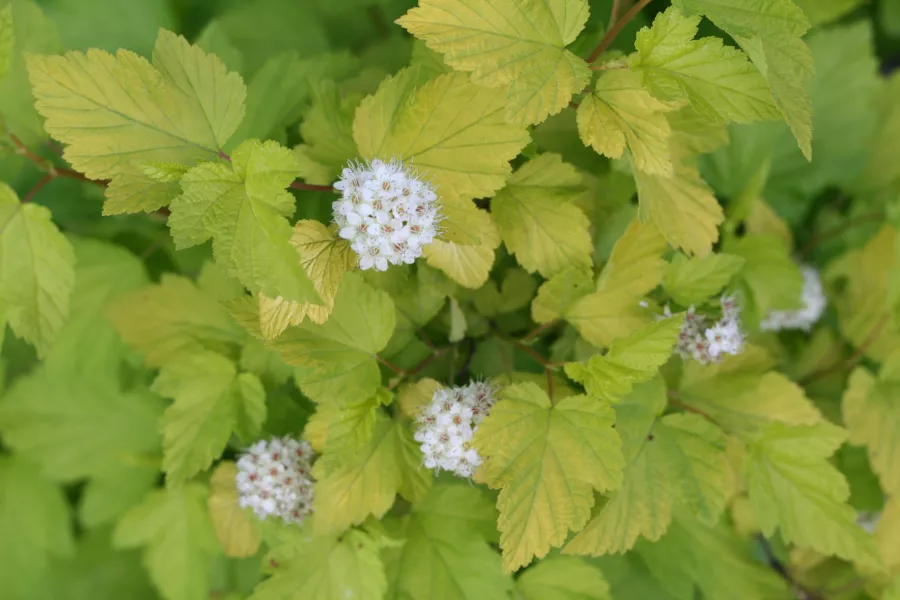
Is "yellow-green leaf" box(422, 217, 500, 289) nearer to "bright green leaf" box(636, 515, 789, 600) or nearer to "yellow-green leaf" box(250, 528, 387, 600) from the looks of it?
"yellow-green leaf" box(250, 528, 387, 600)

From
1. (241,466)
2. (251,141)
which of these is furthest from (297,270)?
(241,466)

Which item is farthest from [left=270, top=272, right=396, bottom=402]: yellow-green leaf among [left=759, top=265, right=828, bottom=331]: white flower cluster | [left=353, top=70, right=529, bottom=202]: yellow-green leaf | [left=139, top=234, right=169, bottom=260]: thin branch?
[left=759, top=265, right=828, bottom=331]: white flower cluster

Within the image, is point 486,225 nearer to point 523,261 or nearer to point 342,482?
point 523,261

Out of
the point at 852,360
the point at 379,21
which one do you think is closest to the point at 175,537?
the point at 379,21

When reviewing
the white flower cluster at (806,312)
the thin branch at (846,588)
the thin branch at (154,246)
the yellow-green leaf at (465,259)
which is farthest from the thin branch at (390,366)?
the thin branch at (846,588)

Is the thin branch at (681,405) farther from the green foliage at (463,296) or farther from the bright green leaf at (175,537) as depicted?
the bright green leaf at (175,537)
